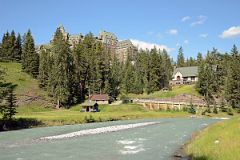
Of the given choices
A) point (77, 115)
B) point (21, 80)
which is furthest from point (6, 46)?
point (77, 115)

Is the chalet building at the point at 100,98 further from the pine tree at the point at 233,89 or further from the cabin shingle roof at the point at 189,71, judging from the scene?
the cabin shingle roof at the point at 189,71

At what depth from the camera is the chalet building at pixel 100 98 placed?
326 ft

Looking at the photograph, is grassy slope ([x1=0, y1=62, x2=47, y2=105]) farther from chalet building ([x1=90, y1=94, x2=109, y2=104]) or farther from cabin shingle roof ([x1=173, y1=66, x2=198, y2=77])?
cabin shingle roof ([x1=173, y1=66, x2=198, y2=77])

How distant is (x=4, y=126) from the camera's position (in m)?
52.2

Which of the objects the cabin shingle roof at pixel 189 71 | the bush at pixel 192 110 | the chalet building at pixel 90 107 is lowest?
the bush at pixel 192 110

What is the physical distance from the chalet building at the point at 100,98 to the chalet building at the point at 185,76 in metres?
46.5

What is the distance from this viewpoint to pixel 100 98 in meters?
100

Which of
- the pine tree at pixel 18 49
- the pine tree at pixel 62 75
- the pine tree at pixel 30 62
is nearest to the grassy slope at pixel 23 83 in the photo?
the pine tree at pixel 30 62

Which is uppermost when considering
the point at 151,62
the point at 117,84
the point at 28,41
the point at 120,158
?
the point at 28,41

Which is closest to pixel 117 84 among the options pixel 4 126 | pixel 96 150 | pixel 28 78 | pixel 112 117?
pixel 28 78

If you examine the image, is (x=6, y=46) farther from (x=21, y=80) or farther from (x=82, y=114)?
(x=82, y=114)

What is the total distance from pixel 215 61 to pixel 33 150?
111m

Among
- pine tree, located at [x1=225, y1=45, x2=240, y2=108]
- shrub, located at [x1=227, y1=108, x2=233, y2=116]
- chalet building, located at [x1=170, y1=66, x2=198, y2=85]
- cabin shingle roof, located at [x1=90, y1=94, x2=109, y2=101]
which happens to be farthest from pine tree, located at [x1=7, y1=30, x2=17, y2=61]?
shrub, located at [x1=227, y1=108, x2=233, y2=116]

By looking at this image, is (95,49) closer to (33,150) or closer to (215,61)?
(215,61)
